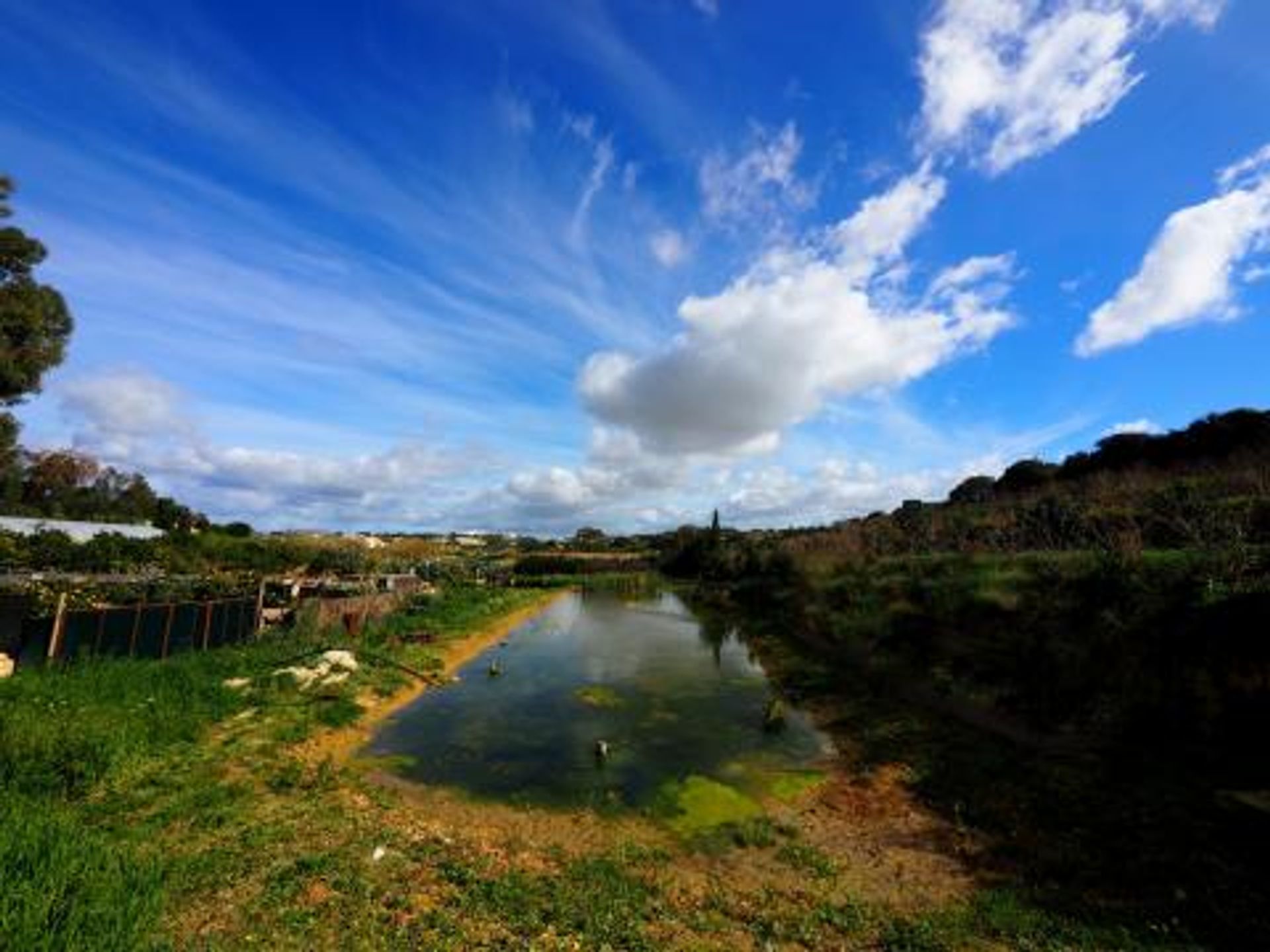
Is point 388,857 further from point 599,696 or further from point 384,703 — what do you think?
point 599,696

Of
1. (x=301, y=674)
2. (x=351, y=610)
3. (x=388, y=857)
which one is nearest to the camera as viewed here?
(x=388, y=857)

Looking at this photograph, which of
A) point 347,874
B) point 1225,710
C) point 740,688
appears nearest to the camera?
point 347,874

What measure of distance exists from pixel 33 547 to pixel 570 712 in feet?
94.6

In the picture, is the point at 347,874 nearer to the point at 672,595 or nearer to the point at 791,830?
the point at 791,830

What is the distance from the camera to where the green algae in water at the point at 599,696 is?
19.7 metres

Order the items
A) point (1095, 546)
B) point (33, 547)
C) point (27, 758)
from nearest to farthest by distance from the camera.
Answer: point (27, 758) → point (1095, 546) → point (33, 547)

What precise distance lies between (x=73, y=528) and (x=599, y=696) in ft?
131

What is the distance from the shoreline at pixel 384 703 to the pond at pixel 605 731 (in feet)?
1.30

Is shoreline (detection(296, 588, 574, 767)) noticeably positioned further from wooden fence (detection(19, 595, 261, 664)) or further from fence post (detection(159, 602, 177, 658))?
wooden fence (detection(19, 595, 261, 664))

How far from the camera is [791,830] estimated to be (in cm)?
1062

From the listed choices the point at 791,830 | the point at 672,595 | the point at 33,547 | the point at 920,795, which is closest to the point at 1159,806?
the point at 920,795

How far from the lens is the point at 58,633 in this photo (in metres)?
15.4

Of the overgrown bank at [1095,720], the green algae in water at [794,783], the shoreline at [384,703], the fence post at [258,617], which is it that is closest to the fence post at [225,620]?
the fence post at [258,617]

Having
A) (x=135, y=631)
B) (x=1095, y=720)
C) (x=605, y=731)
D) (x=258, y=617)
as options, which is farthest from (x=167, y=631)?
(x=1095, y=720)
